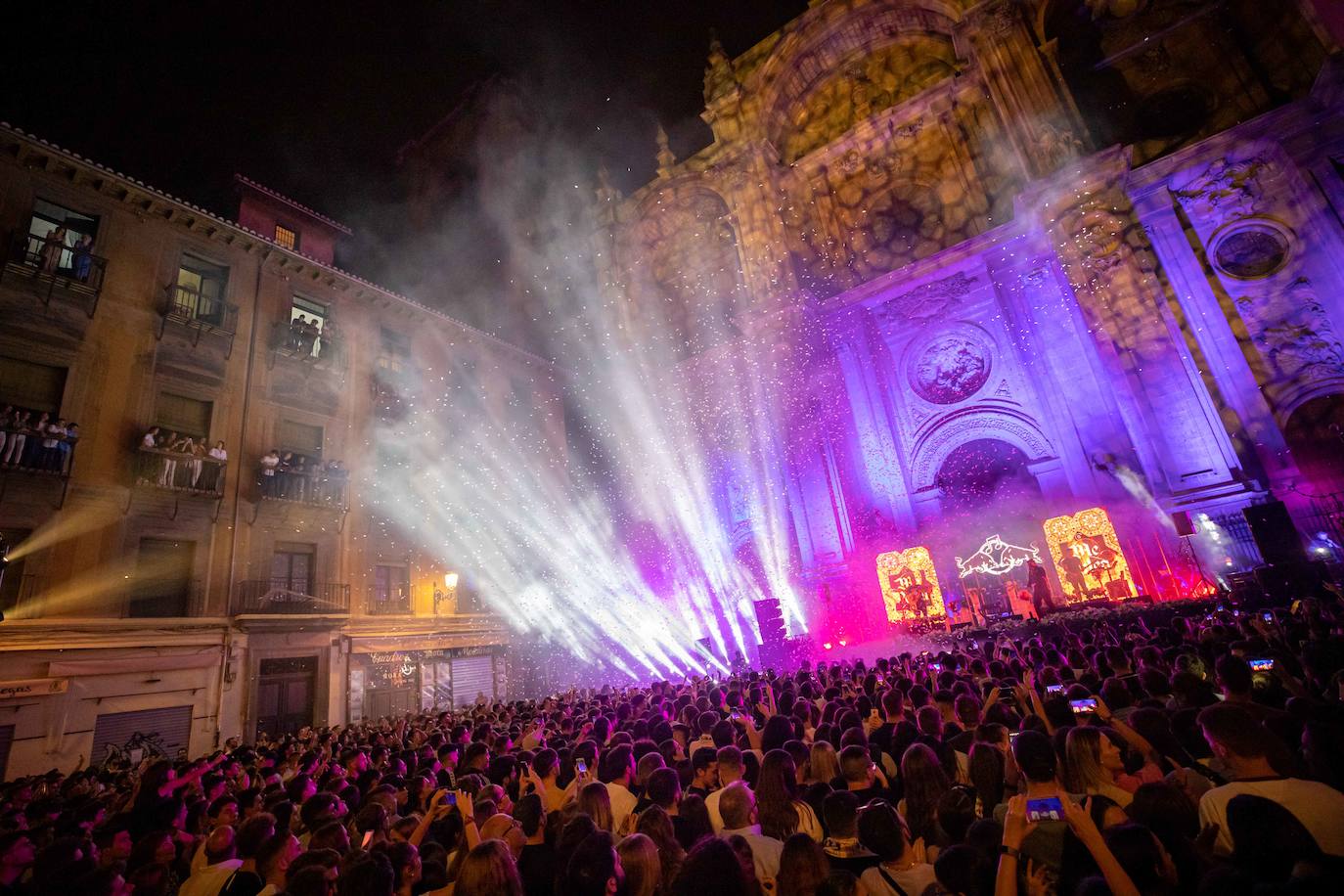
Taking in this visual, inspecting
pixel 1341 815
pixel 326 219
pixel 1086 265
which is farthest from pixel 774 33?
pixel 1341 815

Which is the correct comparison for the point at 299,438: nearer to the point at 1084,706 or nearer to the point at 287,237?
the point at 287,237

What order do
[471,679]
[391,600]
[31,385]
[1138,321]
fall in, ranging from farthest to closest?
[471,679]
[391,600]
[1138,321]
[31,385]

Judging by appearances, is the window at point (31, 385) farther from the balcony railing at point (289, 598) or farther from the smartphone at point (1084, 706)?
the smartphone at point (1084, 706)

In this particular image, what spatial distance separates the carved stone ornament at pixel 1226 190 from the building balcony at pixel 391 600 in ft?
94.2

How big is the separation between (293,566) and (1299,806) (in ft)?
72.7

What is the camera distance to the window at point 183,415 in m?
17.7

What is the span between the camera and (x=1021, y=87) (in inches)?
882

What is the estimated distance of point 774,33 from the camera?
1144 inches

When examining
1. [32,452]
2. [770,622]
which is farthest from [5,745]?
[770,622]

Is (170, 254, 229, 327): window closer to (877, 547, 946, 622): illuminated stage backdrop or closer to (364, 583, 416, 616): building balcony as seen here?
(364, 583, 416, 616): building balcony

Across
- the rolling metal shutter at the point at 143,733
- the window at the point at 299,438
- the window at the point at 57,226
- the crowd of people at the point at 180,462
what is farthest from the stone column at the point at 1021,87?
the rolling metal shutter at the point at 143,733

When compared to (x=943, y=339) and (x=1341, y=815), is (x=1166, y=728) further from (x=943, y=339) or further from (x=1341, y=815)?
(x=943, y=339)

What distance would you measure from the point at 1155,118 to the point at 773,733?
85.3 feet

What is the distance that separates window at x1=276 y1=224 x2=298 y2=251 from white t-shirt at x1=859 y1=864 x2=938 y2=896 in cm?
2558
